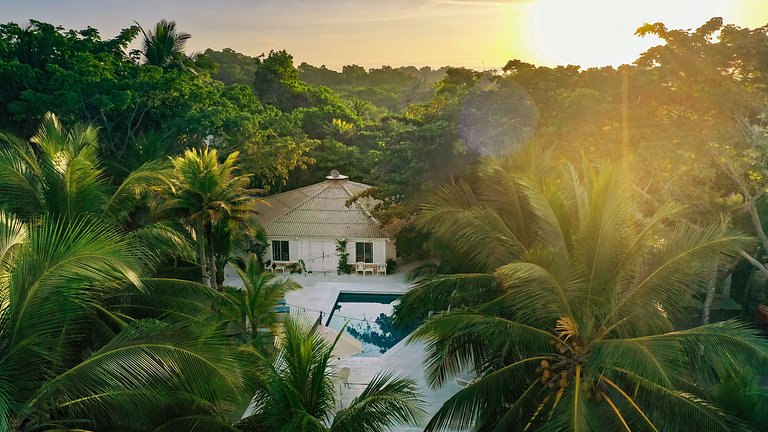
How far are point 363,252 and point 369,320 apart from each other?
3.77m

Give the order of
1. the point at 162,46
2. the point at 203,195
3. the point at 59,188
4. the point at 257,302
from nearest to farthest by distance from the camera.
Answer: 1. the point at 59,188
2. the point at 257,302
3. the point at 203,195
4. the point at 162,46

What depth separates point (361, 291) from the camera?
1955 cm

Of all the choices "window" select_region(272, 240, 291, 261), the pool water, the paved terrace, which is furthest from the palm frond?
"window" select_region(272, 240, 291, 261)

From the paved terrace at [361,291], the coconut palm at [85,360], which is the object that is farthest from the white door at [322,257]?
the coconut palm at [85,360]

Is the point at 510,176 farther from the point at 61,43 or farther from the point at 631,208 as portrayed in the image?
the point at 61,43

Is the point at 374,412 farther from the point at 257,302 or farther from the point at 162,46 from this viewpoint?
the point at 162,46

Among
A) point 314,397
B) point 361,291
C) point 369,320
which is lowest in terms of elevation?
point 369,320

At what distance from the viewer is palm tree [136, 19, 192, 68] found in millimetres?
27656

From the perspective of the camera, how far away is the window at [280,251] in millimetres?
21391

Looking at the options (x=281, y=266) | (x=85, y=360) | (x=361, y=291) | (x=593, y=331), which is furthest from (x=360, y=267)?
(x=85, y=360)

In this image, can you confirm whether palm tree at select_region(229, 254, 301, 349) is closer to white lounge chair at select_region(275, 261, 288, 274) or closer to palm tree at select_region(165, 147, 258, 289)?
palm tree at select_region(165, 147, 258, 289)

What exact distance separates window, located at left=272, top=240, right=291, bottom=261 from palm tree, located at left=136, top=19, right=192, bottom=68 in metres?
10.7

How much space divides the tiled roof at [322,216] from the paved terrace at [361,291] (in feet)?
4.69

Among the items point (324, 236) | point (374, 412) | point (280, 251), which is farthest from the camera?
point (280, 251)
